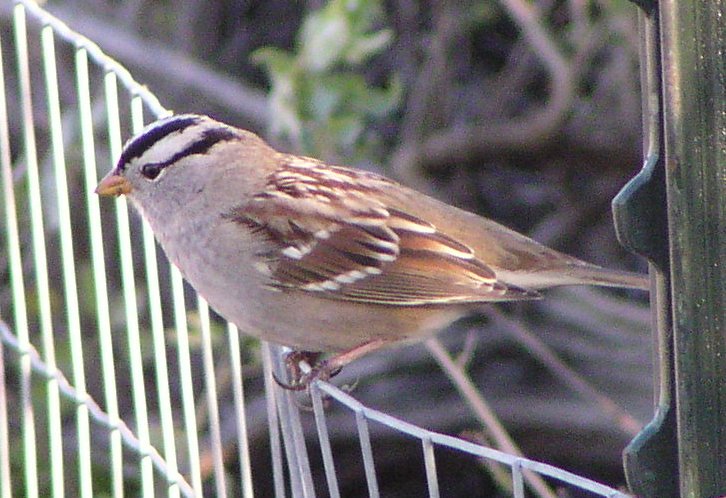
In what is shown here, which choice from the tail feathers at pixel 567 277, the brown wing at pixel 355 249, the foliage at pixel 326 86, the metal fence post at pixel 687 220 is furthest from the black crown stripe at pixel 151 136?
the metal fence post at pixel 687 220

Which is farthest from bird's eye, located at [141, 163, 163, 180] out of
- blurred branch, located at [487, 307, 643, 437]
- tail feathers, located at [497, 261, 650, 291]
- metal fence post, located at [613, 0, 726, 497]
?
metal fence post, located at [613, 0, 726, 497]

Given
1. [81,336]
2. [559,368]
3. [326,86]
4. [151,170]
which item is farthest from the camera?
[81,336]

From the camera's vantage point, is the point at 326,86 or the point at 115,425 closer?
the point at 115,425

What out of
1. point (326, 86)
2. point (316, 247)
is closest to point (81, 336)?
point (326, 86)

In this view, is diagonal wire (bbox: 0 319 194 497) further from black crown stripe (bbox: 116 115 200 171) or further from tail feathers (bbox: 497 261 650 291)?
tail feathers (bbox: 497 261 650 291)

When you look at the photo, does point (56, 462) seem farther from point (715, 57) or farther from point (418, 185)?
point (418, 185)

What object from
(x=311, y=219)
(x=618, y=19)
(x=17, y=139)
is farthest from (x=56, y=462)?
(x=17, y=139)

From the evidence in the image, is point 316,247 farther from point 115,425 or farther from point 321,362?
point 115,425
